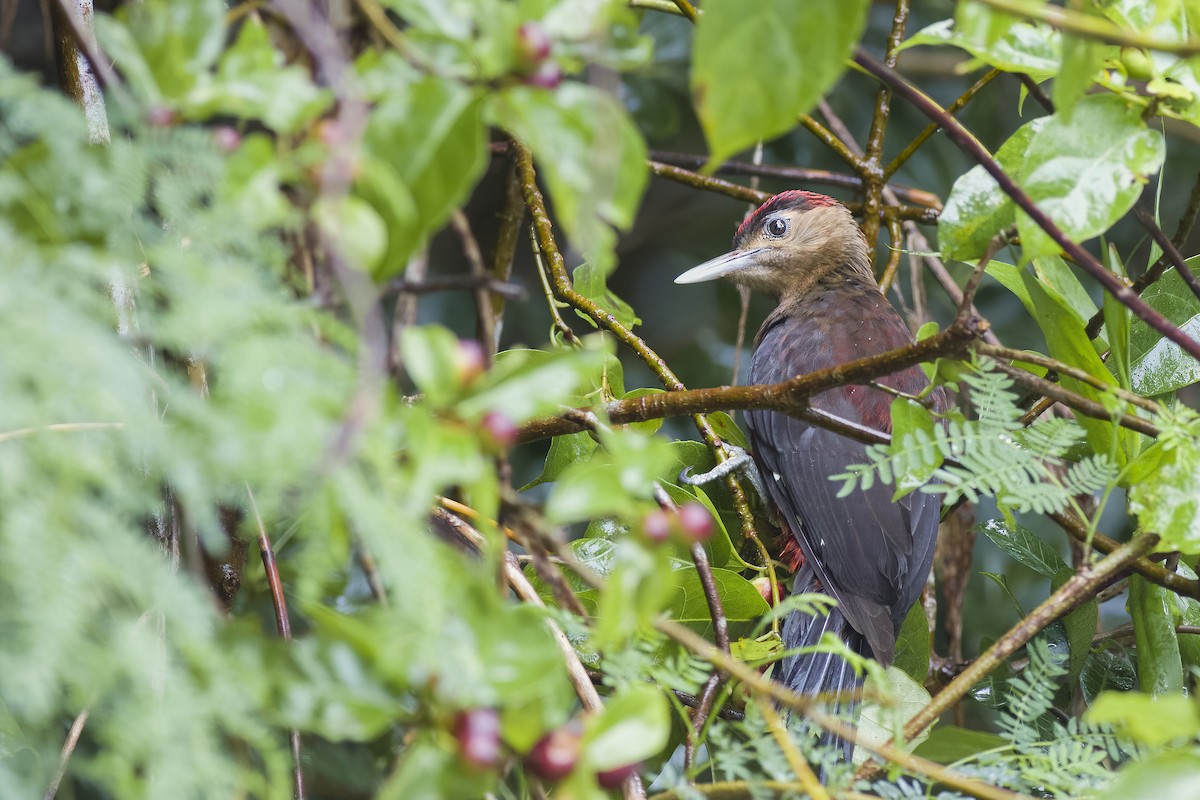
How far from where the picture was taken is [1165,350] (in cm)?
171

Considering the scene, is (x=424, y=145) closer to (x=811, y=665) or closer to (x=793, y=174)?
(x=811, y=665)

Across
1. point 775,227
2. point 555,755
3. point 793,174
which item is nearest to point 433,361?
point 555,755

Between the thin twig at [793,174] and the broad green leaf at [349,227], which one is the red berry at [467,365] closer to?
the broad green leaf at [349,227]

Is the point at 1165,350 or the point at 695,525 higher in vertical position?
the point at 695,525

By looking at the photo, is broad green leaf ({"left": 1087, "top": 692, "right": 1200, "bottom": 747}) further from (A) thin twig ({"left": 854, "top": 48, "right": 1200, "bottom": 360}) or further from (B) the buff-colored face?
(B) the buff-colored face

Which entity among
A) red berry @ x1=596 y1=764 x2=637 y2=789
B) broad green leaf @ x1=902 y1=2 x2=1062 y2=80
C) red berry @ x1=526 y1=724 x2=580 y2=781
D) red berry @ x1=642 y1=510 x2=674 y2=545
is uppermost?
broad green leaf @ x1=902 y1=2 x2=1062 y2=80

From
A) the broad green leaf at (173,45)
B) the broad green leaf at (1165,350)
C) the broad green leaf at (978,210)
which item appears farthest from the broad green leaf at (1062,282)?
the broad green leaf at (173,45)

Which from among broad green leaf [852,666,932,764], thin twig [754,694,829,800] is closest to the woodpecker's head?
broad green leaf [852,666,932,764]

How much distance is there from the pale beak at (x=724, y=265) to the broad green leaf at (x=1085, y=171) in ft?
6.37

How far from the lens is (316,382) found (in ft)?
2.10

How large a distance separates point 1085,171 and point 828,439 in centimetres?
160

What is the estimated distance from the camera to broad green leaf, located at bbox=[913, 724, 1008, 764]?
1247 mm

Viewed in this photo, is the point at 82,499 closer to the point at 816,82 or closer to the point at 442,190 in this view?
the point at 442,190

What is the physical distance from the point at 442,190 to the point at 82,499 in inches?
11.4
